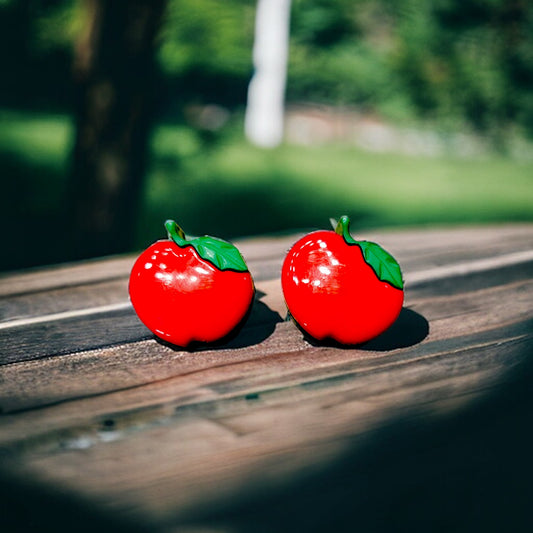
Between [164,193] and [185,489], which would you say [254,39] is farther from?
[185,489]

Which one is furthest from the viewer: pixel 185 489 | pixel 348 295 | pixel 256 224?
pixel 256 224

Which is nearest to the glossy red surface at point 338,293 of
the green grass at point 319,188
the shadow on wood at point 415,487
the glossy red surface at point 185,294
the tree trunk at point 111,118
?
the glossy red surface at point 185,294

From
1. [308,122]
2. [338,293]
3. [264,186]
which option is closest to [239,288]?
[338,293]

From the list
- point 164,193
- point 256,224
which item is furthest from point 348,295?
point 164,193

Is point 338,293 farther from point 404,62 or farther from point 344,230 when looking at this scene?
point 404,62

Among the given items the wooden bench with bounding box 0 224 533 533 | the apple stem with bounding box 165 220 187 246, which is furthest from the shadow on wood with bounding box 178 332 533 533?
the apple stem with bounding box 165 220 187 246

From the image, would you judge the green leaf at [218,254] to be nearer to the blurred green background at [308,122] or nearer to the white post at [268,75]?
the blurred green background at [308,122]

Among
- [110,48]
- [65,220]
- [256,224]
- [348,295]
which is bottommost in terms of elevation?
[256,224]
